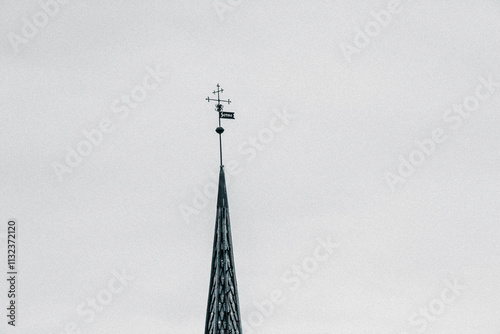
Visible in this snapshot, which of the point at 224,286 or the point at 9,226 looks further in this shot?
the point at 224,286

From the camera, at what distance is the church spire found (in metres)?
92.3

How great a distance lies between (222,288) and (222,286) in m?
0.18

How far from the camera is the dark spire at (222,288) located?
92250 mm

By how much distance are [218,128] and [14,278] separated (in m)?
25.6

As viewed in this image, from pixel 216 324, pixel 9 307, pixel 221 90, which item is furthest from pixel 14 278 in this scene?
pixel 221 90

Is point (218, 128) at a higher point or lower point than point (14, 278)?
higher

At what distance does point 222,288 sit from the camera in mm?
93312

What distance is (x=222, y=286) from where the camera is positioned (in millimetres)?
93375

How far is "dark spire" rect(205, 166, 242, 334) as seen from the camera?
92250mm

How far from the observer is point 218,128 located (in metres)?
95.7

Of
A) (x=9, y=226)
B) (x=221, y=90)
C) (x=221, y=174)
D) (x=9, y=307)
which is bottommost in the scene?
(x=9, y=307)

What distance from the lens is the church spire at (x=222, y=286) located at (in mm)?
92312

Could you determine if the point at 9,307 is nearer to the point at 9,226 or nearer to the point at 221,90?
the point at 9,226

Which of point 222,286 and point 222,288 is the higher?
point 222,286
